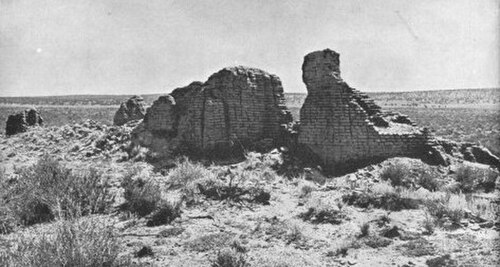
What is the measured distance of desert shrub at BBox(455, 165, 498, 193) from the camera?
1000 cm

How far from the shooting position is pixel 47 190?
30.5ft

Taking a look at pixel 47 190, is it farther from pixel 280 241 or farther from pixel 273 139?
pixel 273 139

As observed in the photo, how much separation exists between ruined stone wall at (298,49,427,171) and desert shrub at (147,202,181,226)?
5187mm

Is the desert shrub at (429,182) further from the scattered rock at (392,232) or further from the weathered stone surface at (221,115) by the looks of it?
the weathered stone surface at (221,115)

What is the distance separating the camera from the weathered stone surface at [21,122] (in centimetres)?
1841

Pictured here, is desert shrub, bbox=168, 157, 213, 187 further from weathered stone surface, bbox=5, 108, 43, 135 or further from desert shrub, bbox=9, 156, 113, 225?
Answer: weathered stone surface, bbox=5, 108, 43, 135

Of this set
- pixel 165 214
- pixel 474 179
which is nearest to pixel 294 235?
pixel 165 214

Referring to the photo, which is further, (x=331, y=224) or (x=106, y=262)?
(x=331, y=224)

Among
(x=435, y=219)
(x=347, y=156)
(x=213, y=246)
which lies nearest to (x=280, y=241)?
(x=213, y=246)

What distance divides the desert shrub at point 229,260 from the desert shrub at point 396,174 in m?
5.45

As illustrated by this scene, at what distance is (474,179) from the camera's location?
1027 centimetres

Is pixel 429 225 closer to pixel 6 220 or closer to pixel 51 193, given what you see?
pixel 51 193

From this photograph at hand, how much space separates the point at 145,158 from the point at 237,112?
357cm

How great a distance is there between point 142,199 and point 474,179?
8.53 meters
